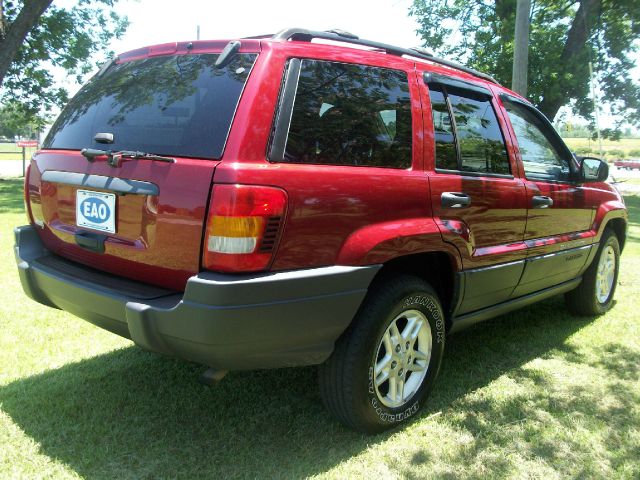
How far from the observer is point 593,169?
4.29 meters

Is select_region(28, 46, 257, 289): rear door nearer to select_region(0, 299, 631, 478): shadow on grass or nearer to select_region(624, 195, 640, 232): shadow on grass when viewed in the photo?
select_region(0, 299, 631, 478): shadow on grass

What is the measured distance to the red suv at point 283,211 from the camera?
84.3 inches

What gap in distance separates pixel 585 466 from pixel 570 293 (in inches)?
96.8

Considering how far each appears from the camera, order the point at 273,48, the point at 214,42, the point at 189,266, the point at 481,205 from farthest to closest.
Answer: the point at 481,205 → the point at 214,42 → the point at 273,48 → the point at 189,266

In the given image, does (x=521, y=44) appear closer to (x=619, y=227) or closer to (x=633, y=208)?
(x=619, y=227)

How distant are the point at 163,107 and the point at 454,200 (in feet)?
5.06

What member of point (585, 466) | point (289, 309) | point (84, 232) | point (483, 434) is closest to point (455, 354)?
point (483, 434)

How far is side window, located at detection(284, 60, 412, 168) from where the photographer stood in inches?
92.4

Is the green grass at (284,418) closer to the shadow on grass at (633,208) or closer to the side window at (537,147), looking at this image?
the side window at (537,147)

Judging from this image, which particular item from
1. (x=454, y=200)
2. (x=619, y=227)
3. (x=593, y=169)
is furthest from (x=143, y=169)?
(x=619, y=227)

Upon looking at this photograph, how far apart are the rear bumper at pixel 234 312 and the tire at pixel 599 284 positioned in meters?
3.00

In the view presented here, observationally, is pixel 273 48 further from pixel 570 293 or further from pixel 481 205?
pixel 570 293

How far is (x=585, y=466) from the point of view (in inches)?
100

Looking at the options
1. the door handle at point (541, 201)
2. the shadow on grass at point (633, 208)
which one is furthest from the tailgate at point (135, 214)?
the shadow on grass at point (633, 208)
